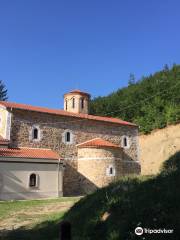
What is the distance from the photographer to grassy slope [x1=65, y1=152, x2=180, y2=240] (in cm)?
688

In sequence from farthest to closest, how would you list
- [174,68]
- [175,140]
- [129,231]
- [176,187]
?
[174,68] → [175,140] → [176,187] → [129,231]

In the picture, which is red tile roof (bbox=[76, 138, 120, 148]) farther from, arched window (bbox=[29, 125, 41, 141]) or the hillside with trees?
the hillside with trees

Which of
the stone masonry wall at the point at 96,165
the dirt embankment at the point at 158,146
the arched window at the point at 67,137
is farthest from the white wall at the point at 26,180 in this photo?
the dirt embankment at the point at 158,146

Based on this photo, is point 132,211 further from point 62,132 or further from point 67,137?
point 67,137

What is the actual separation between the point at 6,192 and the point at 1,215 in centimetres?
726

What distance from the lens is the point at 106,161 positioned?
25594 millimetres

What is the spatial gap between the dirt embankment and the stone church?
32.2 feet

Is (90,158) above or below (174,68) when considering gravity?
below

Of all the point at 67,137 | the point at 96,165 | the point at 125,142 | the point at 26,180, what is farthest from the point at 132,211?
the point at 125,142

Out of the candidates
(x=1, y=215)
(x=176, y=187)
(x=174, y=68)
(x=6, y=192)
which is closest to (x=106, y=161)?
(x=6, y=192)

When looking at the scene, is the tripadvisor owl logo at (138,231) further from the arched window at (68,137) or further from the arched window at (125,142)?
the arched window at (125,142)

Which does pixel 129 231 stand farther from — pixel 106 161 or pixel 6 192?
pixel 106 161

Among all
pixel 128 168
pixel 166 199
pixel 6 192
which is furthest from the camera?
pixel 128 168

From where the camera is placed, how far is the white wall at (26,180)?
21203 mm
